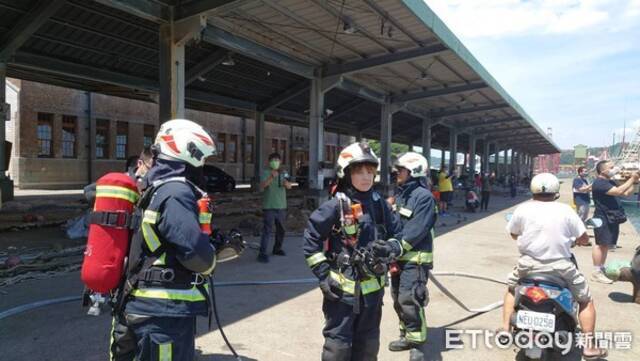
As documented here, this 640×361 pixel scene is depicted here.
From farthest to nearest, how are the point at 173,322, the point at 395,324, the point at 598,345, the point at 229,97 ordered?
the point at 229,97 → the point at 395,324 → the point at 598,345 → the point at 173,322

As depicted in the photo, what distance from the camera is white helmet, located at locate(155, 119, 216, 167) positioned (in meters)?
2.55

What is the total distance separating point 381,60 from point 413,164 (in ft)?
34.7

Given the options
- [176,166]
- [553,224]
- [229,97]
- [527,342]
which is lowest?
[527,342]

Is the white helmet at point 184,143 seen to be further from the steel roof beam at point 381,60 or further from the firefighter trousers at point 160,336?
the steel roof beam at point 381,60

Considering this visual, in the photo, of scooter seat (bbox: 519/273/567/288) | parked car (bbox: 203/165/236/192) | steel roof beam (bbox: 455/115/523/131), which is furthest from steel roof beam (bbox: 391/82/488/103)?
scooter seat (bbox: 519/273/567/288)

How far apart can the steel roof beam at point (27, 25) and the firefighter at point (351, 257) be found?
10.1m

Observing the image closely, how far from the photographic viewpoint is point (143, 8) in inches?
370

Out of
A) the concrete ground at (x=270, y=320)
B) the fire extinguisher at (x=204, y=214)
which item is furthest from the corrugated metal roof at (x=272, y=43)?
the fire extinguisher at (x=204, y=214)

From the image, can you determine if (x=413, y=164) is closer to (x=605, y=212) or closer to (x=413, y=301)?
(x=413, y=301)

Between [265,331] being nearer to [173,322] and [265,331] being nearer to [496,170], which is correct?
[173,322]

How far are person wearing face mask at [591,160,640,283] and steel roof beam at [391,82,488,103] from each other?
11586 millimetres

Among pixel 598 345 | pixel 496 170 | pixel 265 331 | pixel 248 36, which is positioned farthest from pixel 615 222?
pixel 496 170

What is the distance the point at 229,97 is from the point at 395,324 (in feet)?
53.9

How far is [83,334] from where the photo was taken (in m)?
Result: 4.38
